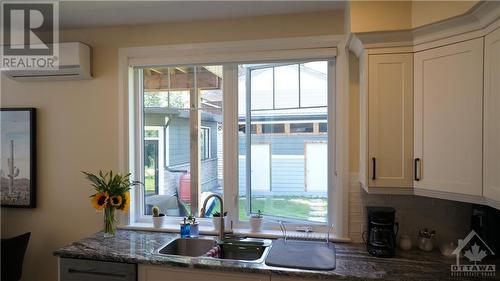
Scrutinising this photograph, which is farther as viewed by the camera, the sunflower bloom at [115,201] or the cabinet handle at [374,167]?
the sunflower bloom at [115,201]

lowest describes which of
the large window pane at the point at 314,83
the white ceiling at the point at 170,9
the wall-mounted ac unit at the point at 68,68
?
the large window pane at the point at 314,83

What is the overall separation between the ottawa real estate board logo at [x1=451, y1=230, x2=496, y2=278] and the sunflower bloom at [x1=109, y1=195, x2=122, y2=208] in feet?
6.79

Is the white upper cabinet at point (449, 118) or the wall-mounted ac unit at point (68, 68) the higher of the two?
the wall-mounted ac unit at point (68, 68)

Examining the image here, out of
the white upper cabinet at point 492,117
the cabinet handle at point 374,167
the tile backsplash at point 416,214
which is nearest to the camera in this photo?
the white upper cabinet at point 492,117

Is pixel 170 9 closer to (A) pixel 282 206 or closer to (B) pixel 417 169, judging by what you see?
(A) pixel 282 206

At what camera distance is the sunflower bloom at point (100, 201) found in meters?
2.07

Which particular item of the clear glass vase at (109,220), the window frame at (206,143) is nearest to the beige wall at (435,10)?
the window frame at (206,143)

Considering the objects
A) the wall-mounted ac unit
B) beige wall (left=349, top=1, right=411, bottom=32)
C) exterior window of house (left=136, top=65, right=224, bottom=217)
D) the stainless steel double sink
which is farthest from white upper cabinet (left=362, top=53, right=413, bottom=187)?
the wall-mounted ac unit

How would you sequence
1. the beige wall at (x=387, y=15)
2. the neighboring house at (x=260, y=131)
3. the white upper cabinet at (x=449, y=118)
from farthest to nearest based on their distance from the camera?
the neighboring house at (x=260, y=131) → the beige wall at (x=387, y=15) → the white upper cabinet at (x=449, y=118)

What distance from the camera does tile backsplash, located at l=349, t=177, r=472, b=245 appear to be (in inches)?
75.5

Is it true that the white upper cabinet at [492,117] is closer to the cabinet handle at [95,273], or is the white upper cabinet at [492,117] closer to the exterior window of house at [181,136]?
the exterior window of house at [181,136]

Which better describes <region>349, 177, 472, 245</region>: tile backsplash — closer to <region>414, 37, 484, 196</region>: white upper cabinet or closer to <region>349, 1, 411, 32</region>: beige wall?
<region>414, 37, 484, 196</region>: white upper cabinet

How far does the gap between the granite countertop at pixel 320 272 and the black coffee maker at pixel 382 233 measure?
0.15 ft

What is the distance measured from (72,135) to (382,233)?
2.41m
